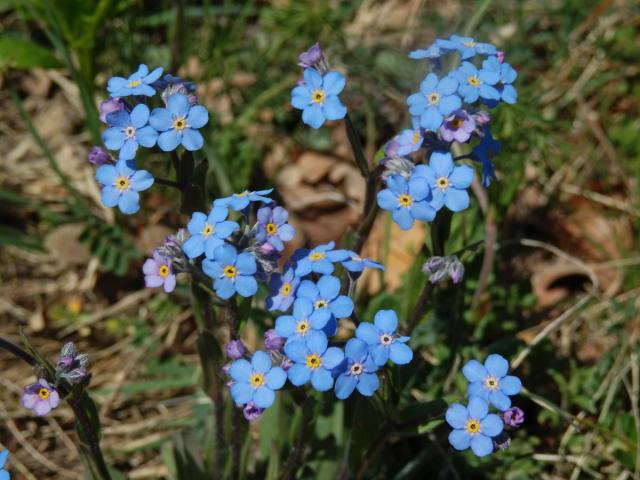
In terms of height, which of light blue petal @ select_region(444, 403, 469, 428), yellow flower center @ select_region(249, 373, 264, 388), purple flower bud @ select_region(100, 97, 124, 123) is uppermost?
purple flower bud @ select_region(100, 97, 124, 123)

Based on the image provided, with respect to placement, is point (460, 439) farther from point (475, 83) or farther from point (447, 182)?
point (475, 83)

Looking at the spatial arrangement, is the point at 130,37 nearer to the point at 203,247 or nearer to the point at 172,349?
the point at 172,349

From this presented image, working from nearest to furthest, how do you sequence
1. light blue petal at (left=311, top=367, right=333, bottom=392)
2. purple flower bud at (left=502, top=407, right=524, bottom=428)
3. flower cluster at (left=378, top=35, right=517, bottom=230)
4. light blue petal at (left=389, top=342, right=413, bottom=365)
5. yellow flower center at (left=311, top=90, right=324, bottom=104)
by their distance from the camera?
1. light blue petal at (left=311, top=367, right=333, bottom=392)
2. light blue petal at (left=389, top=342, right=413, bottom=365)
3. purple flower bud at (left=502, top=407, right=524, bottom=428)
4. flower cluster at (left=378, top=35, right=517, bottom=230)
5. yellow flower center at (left=311, top=90, right=324, bottom=104)

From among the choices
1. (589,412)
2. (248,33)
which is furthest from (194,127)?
(248,33)

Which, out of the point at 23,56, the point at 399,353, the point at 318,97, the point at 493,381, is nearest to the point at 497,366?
the point at 493,381

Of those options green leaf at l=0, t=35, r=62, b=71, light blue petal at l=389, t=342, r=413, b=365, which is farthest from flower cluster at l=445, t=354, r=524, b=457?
green leaf at l=0, t=35, r=62, b=71

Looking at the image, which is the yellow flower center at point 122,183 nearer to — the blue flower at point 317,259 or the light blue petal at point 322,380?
the blue flower at point 317,259

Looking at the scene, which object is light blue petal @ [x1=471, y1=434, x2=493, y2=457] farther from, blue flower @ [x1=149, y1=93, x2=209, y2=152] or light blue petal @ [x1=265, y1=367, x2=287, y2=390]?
blue flower @ [x1=149, y1=93, x2=209, y2=152]
